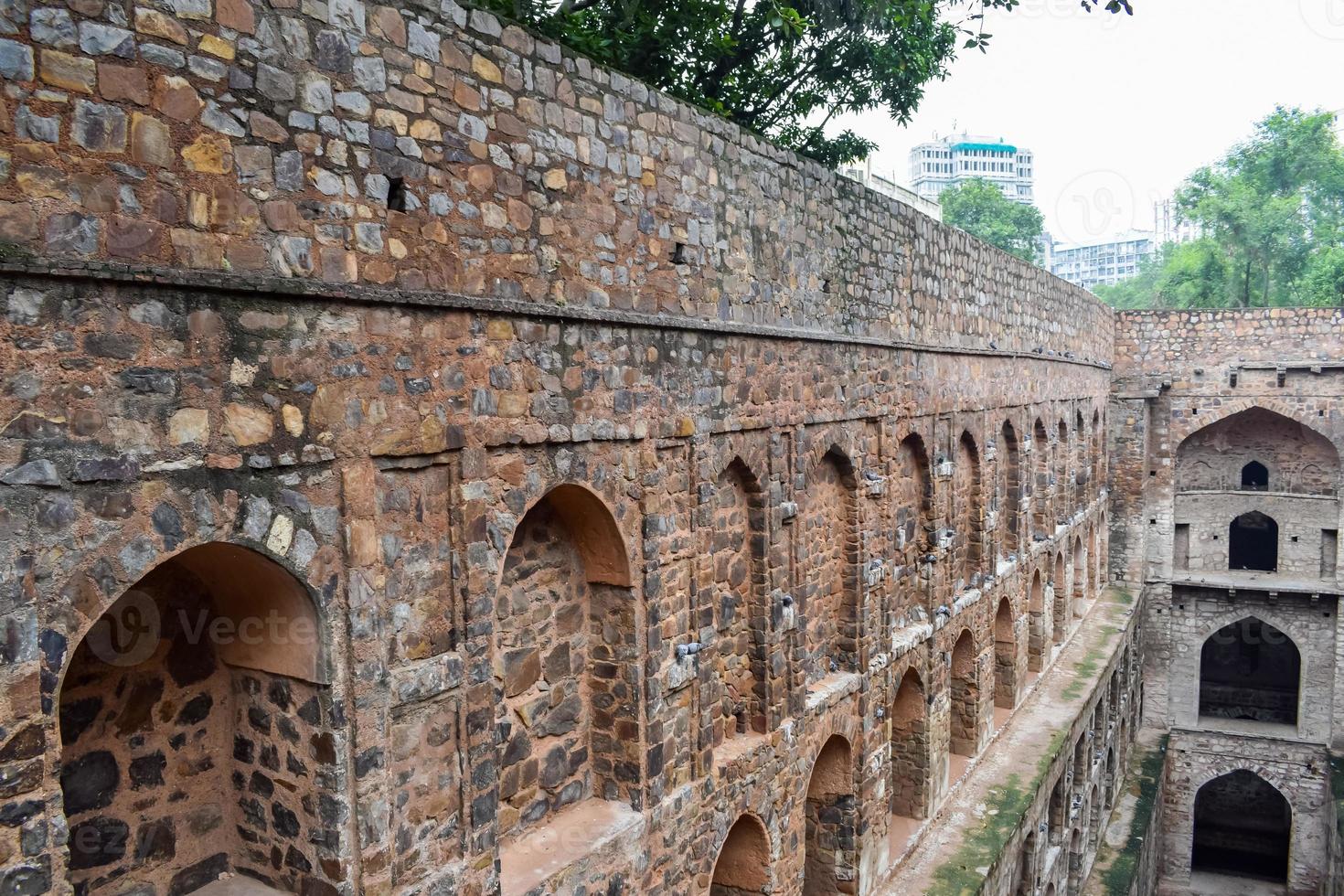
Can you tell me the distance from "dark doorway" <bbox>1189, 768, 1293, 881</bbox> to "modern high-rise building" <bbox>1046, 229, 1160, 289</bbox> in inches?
2484

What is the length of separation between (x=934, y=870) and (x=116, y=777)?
696 centimetres

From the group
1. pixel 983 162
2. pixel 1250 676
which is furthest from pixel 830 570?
pixel 983 162

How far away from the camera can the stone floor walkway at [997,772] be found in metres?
8.61

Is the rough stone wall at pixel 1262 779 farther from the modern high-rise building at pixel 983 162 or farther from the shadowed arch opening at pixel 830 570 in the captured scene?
the modern high-rise building at pixel 983 162

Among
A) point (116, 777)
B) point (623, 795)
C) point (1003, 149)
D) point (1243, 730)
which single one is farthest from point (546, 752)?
point (1003, 149)

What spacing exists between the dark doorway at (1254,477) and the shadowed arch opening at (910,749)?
47.9 feet

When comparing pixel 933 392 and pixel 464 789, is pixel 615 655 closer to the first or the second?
pixel 464 789

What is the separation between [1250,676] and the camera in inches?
863

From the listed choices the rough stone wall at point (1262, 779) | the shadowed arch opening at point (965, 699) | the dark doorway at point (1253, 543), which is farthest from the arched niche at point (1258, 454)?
the shadowed arch opening at point (965, 699)

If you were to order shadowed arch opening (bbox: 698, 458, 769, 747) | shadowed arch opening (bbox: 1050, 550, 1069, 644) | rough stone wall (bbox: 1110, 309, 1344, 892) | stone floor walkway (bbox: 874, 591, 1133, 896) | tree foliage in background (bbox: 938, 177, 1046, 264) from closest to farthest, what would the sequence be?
shadowed arch opening (bbox: 698, 458, 769, 747) < stone floor walkway (bbox: 874, 591, 1133, 896) < shadowed arch opening (bbox: 1050, 550, 1069, 644) < rough stone wall (bbox: 1110, 309, 1344, 892) < tree foliage in background (bbox: 938, 177, 1046, 264)

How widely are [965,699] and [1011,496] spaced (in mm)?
2838

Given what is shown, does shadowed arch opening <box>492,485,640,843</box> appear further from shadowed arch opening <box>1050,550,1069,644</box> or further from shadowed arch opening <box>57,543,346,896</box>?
shadowed arch opening <box>1050,550,1069,644</box>
